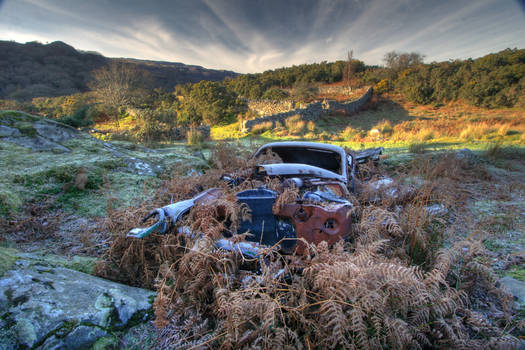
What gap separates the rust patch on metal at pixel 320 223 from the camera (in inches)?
75.5

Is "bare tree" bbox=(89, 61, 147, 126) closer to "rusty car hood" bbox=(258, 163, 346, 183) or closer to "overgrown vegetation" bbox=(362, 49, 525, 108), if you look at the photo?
"rusty car hood" bbox=(258, 163, 346, 183)

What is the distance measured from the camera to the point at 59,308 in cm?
111

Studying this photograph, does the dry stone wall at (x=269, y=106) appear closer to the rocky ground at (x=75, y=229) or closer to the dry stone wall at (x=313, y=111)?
the dry stone wall at (x=313, y=111)

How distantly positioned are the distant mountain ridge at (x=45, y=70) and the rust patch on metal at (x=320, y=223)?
4089 centimetres

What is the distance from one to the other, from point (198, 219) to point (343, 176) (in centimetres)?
212

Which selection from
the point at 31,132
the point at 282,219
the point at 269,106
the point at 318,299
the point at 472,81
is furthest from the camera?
the point at 472,81

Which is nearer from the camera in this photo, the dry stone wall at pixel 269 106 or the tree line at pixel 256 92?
the tree line at pixel 256 92

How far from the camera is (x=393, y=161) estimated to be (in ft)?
21.0

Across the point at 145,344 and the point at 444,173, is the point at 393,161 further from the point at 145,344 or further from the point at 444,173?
the point at 145,344

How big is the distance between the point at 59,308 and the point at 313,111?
2093 cm

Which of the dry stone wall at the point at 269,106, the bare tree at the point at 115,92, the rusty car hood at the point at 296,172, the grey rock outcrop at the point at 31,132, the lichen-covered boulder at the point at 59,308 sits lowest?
the lichen-covered boulder at the point at 59,308

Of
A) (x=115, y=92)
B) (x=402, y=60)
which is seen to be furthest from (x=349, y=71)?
(x=115, y=92)

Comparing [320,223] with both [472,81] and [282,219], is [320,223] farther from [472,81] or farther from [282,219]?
[472,81]

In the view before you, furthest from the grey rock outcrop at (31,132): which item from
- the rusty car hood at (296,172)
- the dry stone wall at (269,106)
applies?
the dry stone wall at (269,106)
